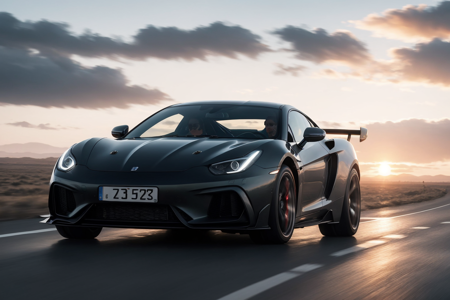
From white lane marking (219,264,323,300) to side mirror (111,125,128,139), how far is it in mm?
2809

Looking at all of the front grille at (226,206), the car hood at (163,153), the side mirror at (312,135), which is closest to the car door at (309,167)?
the side mirror at (312,135)

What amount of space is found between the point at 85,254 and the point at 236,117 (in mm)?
2625

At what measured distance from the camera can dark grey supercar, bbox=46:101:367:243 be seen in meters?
5.38

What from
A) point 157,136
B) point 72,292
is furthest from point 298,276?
point 157,136

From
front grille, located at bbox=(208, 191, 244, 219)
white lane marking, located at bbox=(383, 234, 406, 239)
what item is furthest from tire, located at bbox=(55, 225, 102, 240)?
white lane marking, located at bbox=(383, 234, 406, 239)

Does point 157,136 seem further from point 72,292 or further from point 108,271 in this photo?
point 72,292

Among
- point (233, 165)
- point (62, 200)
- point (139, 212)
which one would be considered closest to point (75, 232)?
point (62, 200)

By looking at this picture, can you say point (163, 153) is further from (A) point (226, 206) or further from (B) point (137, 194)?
(A) point (226, 206)

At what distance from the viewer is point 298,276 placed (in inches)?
179

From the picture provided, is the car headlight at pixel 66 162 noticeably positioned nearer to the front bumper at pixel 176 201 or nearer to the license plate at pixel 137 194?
the front bumper at pixel 176 201

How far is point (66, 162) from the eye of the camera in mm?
5863

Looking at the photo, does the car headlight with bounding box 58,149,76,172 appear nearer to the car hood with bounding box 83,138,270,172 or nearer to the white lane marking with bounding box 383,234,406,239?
the car hood with bounding box 83,138,270,172

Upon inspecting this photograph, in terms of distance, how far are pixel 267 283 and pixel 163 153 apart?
1949 millimetres

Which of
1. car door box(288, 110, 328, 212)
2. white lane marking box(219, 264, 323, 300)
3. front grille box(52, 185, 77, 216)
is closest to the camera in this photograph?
white lane marking box(219, 264, 323, 300)
